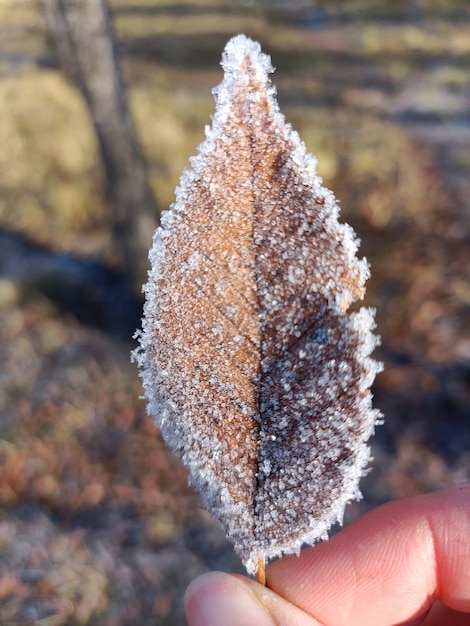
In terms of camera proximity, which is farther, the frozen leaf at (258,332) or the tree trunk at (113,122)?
the tree trunk at (113,122)

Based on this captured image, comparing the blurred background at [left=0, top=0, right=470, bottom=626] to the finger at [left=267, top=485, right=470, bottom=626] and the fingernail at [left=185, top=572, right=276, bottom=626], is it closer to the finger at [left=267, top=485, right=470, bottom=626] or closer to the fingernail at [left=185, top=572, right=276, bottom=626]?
the finger at [left=267, top=485, right=470, bottom=626]

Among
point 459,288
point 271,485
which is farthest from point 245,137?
point 459,288

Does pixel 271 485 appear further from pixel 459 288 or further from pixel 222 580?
pixel 459 288

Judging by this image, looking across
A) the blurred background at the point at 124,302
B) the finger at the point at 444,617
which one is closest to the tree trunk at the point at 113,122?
the blurred background at the point at 124,302

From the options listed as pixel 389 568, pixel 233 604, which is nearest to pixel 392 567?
pixel 389 568

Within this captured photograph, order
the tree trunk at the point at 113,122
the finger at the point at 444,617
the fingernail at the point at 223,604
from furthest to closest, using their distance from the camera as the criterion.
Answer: the tree trunk at the point at 113,122
the finger at the point at 444,617
the fingernail at the point at 223,604

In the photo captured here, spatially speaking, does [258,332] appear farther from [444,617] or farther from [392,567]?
[444,617]

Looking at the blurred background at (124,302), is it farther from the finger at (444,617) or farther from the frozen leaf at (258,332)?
the frozen leaf at (258,332)
